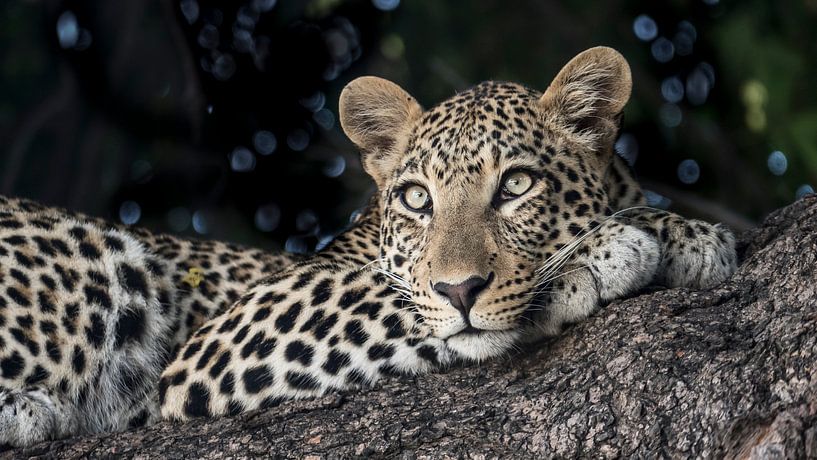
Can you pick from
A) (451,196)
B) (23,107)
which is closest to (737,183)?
(451,196)

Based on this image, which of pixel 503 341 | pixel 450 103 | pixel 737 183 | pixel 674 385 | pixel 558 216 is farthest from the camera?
pixel 737 183

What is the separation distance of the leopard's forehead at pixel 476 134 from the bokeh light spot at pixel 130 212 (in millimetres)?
3845

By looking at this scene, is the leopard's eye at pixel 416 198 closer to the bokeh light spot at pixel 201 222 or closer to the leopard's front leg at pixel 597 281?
the leopard's front leg at pixel 597 281

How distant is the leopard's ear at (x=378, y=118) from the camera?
5434 mm

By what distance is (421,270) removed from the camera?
462 centimetres

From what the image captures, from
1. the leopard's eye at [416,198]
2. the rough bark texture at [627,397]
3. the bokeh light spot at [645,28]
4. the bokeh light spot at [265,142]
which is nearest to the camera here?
the rough bark texture at [627,397]

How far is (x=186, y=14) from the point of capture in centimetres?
872

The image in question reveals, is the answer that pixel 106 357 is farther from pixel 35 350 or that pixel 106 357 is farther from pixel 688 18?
pixel 688 18

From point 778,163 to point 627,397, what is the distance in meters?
4.29

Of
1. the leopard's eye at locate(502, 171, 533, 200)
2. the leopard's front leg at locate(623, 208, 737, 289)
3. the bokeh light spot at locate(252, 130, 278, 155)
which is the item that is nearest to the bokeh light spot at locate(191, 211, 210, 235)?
the bokeh light spot at locate(252, 130, 278, 155)

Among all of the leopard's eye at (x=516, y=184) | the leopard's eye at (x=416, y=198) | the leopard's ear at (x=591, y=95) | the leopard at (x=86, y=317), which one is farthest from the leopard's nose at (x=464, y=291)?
the leopard at (x=86, y=317)

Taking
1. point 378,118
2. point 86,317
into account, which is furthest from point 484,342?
point 86,317

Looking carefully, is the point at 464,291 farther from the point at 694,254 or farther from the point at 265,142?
the point at 265,142

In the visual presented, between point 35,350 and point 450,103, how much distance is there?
7.74ft
